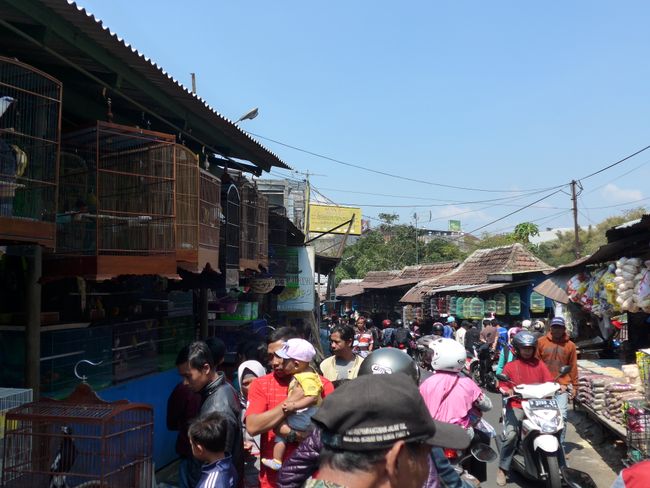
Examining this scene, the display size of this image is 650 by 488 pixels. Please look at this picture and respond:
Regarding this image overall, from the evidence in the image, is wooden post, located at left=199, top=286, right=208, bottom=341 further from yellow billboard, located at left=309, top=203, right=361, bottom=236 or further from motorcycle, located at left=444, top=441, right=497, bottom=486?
yellow billboard, located at left=309, top=203, right=361, bottom=236

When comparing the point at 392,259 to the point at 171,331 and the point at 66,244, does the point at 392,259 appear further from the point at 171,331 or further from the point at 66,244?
the point at 66,244

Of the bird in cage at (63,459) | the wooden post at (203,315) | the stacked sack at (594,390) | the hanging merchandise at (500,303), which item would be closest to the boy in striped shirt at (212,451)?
the bird in cage at (63,459)

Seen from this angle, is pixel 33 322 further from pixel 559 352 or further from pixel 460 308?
pixel 460 308

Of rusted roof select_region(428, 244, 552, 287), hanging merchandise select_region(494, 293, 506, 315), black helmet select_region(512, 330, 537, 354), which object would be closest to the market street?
black helmet select_region(512, 330, 537, 354)

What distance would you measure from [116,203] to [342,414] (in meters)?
5.00

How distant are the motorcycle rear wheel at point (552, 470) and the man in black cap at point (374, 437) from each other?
490 cm

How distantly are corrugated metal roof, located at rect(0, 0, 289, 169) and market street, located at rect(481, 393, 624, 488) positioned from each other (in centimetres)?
538

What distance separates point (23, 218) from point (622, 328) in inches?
421

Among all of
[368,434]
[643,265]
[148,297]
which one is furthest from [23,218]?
[643,265]

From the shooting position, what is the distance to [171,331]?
29.7 feet

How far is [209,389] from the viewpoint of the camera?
4.73 metres

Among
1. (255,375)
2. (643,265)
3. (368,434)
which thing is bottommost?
(255,375)

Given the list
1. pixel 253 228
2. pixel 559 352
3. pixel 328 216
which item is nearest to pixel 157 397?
pixel 253 228

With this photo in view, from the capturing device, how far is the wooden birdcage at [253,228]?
370 inches
